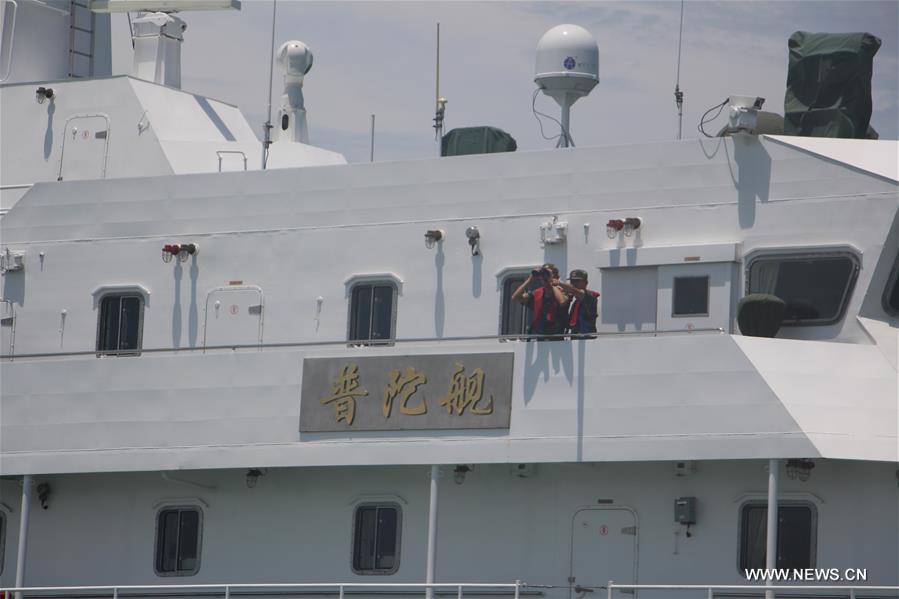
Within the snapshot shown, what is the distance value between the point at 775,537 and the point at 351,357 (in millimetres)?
5896

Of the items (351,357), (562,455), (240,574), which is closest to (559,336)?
(562,455)

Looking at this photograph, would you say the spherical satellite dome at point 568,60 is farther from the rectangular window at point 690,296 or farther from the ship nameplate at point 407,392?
the ship nameplate at point 407,392

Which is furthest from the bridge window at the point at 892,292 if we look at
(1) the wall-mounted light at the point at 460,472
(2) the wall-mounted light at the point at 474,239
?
(1) the wall-mounted light at the point at 460,472

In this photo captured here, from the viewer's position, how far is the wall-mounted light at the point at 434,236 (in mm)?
21844

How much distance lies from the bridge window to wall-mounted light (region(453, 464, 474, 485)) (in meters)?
5.43

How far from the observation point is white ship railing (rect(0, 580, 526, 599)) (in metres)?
19.6

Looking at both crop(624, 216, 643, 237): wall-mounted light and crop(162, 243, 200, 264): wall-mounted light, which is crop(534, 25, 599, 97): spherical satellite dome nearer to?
crop(624, 216, 643, 237): wall-mounted light

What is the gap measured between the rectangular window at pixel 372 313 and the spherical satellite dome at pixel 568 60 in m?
3.62

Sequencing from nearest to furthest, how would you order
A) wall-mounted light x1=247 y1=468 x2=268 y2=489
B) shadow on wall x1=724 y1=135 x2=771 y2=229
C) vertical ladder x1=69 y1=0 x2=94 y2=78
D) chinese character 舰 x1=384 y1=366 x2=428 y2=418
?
shadow on wall x1=724 y1=135 x2=771 y2=229 < chinese character 舰 x1=384 y1=366 x2=428 y2=418 < wall-mounted light x1=247 y1=468 x2=268 y2=489 < vertical ladder x1=69 y1=0 x2=94 y2=78

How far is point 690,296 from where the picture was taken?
67.4 feet

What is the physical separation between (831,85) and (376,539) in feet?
27.0

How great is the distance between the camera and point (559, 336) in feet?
65.7

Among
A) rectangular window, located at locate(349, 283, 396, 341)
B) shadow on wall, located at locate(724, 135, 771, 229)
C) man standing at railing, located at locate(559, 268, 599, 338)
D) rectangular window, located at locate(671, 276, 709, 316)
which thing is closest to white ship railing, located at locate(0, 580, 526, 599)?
man standing at railing, located at locate(559, 268, 599, 338)

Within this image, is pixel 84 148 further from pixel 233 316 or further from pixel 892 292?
pixel 892 292
